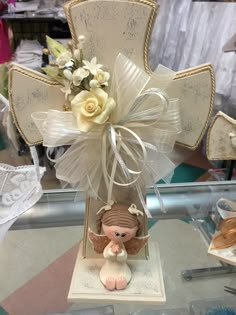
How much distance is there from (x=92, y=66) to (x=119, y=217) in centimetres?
17

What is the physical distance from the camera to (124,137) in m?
0.40

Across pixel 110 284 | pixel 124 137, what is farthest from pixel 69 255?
pixel 124 137

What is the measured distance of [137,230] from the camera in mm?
424

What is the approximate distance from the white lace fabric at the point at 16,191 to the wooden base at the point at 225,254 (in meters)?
0.26

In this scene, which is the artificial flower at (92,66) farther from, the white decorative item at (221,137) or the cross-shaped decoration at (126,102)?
the white decorative item at (221,137)

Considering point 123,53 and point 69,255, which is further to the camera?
point 69,255

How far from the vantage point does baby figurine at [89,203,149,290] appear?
15.9 inches

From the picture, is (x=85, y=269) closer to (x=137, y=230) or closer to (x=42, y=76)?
(x=137, y=230)

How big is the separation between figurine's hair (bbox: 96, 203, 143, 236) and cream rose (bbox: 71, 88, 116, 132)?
0.11m

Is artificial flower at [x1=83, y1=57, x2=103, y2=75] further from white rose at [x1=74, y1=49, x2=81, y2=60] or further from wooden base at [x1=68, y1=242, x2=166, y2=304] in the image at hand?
wooden base at [x1=68, y1=242, x2=166, y2=304]

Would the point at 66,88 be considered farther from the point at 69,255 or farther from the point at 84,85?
the point at 69,255

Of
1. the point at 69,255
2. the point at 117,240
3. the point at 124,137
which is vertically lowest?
the point at 69,255

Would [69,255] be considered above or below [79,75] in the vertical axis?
below

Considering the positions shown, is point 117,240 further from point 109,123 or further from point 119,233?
point 109,123
